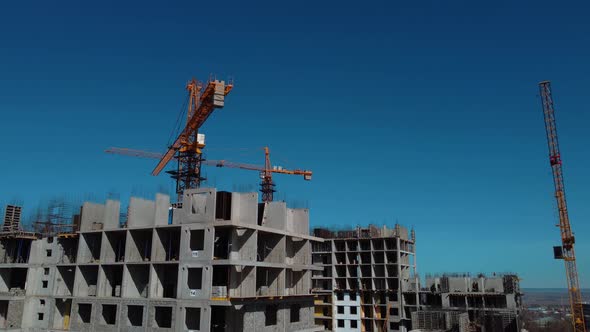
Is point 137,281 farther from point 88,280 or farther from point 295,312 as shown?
point 295,312

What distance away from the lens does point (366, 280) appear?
83.6 meters

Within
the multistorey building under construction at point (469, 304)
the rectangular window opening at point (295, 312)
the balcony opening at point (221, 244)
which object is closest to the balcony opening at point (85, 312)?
the balcony opening at point (221, 244)

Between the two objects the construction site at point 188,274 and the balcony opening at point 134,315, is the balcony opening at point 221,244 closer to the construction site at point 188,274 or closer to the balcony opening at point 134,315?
the construction site at point 188,274

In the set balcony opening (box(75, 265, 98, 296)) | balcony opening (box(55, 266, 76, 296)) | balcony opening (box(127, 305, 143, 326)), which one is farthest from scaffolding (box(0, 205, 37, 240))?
balcony opening (box(127, 305, 143, 326))

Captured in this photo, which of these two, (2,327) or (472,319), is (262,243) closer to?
(2,327)

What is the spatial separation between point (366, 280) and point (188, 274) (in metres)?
46.3

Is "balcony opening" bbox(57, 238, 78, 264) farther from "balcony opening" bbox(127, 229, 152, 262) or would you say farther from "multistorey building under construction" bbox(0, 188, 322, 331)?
"balcony opening" bbox(127, 229, 152, 262)

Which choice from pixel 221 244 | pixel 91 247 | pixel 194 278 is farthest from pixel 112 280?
pixel 221 244

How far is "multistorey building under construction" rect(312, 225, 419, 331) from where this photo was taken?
261 feet

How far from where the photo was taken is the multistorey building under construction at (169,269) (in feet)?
141

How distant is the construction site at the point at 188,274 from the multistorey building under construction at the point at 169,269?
101mm

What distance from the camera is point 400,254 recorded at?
8119 cm

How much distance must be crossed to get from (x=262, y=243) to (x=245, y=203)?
22.1 ft

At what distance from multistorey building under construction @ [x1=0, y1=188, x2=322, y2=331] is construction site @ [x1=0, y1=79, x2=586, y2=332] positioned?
101mm
